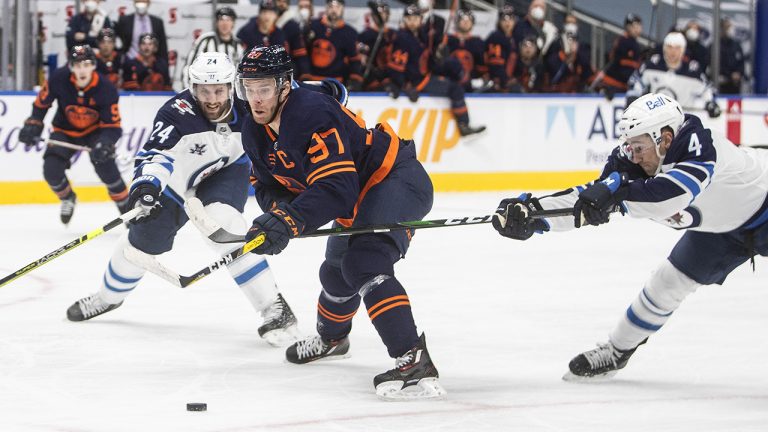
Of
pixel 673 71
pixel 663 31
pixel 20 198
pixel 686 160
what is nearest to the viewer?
pixel 686 160

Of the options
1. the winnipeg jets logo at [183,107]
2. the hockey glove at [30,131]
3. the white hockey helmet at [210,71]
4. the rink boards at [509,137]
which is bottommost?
the rink boards at [509,137]

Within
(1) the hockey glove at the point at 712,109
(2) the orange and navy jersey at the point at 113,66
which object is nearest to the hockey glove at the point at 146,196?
(2) the orange and navy jersey at the point at 113,66

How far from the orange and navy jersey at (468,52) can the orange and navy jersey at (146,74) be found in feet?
8.28

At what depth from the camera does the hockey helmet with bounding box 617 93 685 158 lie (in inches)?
138

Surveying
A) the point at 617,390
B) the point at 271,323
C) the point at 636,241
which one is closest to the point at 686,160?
the point at 617,390

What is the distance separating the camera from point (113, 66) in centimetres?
963

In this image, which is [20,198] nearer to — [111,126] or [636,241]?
[111,126]

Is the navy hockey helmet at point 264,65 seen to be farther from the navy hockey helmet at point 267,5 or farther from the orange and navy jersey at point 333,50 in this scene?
the orange and navy jersey at point 333,50

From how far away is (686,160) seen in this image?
3.48 metres

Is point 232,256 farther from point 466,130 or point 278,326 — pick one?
point 466,130

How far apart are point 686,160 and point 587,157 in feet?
24.0

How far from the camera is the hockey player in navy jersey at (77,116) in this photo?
7777 millimetres

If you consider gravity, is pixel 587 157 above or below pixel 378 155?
below

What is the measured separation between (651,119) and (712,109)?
671 cm
